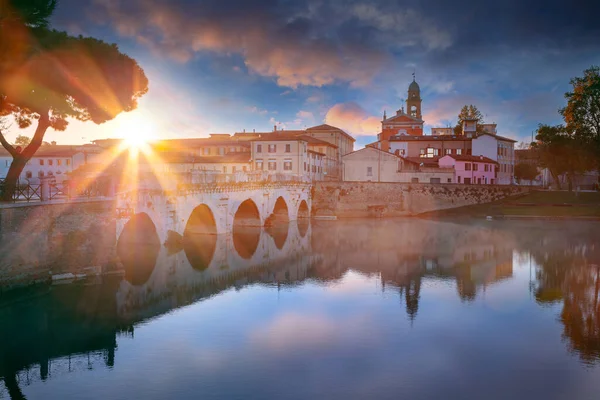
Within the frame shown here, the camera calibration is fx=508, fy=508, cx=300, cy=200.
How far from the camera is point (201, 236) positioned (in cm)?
4138

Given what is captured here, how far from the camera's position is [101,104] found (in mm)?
27734

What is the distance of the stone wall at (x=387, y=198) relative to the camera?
220 ft

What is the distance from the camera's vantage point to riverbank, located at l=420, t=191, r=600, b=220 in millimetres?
61219

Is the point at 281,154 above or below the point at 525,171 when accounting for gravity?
above

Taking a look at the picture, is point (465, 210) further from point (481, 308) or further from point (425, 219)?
point (481, 308)

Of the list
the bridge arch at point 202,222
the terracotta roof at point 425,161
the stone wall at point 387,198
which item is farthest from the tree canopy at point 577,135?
the bridge arch at point 202,222

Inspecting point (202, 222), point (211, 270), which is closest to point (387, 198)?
point (202, 222)

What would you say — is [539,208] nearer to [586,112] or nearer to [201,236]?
[586,112]

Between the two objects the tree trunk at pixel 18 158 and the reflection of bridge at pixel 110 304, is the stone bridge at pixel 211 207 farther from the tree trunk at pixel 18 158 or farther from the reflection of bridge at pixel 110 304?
the tree trunk at pixel 18 158

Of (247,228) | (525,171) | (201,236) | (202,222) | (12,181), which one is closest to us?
(12,181)

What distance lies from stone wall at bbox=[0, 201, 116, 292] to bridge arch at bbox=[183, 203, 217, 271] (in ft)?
28.3

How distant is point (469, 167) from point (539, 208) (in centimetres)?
1323

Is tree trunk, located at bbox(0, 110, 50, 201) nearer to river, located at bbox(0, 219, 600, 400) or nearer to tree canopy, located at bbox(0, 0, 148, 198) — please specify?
tree canopy, located at bbox(0, 0, 148, 198)

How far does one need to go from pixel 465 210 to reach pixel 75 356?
194 feet
